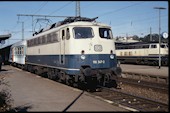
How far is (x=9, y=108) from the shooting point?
977cm

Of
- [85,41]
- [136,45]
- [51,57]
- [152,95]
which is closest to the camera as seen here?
[152,95]

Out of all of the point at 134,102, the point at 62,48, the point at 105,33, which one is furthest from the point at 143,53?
the point at 134,102

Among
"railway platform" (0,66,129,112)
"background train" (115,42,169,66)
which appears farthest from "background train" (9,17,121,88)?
"background train" (115,42,169,66)

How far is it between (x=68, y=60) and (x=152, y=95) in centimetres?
428

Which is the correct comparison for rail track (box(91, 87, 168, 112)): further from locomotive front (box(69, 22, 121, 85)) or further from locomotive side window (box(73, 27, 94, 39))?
locomotive side window (box(73, 27, 94, 39))

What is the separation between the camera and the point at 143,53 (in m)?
40.8

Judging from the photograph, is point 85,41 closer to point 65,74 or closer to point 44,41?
point 65,74

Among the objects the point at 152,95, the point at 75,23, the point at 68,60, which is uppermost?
the point at 75,23

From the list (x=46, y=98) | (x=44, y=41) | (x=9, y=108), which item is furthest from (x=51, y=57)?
(x=9, y=108)

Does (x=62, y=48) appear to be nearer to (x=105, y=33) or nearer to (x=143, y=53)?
(x=105, y=33)

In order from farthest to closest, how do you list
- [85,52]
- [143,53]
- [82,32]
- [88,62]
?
1. [143,53]
2. [82,32]
3. [85,52]
4. [88,62]

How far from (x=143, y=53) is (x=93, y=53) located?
27304mm

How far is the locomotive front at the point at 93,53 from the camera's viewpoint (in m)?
14.2

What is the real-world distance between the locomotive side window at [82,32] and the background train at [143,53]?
929 inches
